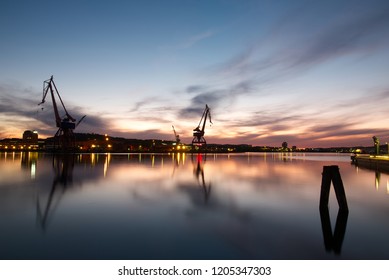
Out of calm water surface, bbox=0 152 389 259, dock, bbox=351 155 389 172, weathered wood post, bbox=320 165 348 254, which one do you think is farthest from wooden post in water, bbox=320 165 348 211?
dock, bbox=351 155 389 172

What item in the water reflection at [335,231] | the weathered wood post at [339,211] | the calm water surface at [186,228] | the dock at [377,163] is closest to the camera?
the calm water surface at [186,228]

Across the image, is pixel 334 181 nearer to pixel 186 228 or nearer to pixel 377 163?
pixel 186 228

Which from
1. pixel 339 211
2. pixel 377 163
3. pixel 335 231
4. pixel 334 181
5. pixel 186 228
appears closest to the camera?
pixel 335 231

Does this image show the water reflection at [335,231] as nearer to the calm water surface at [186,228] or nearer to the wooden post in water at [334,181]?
the calm water surface at [186,228]

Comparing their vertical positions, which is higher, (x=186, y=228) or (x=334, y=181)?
(x=334, y=181)

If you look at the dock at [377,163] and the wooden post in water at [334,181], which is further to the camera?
the dock at [377,163]

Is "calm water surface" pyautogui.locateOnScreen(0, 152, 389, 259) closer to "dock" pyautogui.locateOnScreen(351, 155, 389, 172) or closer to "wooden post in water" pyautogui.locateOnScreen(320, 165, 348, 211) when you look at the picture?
"wooden post in water" pyautogui.locateOnScreen(320, 165, 348, 211)

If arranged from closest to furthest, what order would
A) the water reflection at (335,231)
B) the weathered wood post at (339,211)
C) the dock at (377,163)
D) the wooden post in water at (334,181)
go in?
the water reflection at (335,231) → the weathered wood post at (339,211) → the wooden post in water at (334,181) → the dock at (377,163)

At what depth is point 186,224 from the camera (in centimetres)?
1012

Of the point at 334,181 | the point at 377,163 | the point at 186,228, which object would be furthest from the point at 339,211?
the point at 377,163

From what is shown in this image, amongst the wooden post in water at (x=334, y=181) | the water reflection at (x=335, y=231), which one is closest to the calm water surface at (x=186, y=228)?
the water reflection at (x=335, y=231)

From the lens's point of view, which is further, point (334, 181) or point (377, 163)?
point (377, 163)

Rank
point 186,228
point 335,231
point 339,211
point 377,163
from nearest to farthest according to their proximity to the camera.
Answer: point 335,231
point 186,228
point 339,211
point 377,163
